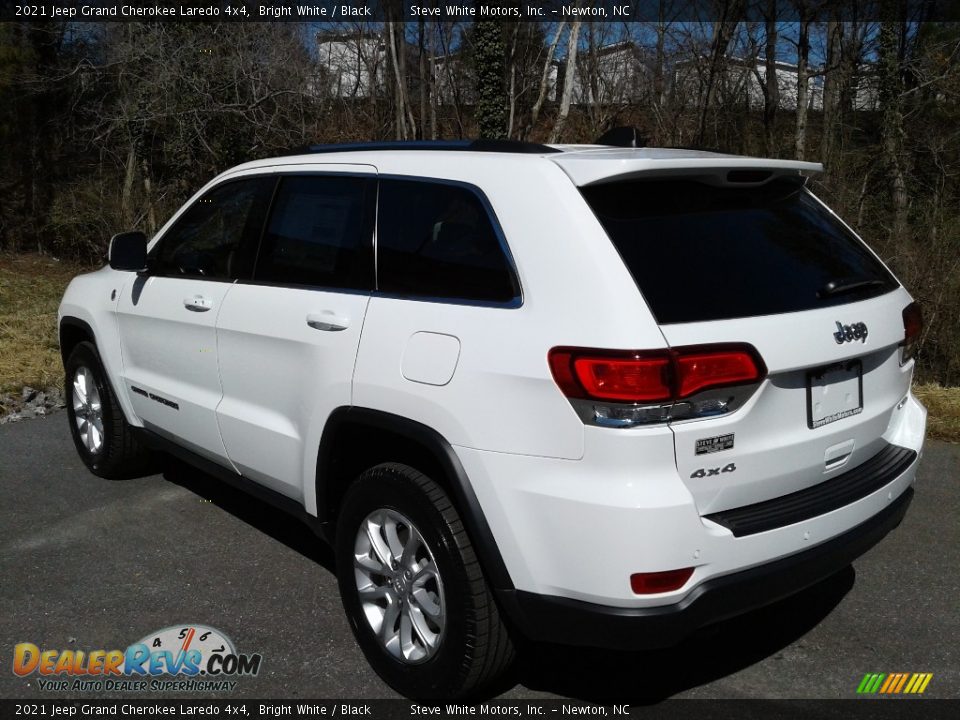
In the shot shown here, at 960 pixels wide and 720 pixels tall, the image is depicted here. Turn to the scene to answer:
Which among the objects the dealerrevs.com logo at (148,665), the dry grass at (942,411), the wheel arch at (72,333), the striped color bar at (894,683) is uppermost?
the wheel arch at (72,333)

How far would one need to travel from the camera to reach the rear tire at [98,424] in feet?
17.2

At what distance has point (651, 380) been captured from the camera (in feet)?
8.35

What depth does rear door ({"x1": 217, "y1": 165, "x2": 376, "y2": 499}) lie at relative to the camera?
3404 millimetres

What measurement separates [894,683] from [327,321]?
7.79 feet

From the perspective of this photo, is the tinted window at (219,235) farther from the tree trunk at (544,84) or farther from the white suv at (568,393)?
the tree trunk at (544,84)

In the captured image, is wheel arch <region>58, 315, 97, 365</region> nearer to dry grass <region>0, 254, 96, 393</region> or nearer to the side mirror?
the side mirror

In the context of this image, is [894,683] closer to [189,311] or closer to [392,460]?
[392,460]

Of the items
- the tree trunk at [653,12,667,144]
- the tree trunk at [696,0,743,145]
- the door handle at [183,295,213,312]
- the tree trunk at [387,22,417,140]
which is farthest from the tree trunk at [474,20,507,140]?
the door handle at [183,295,213,312]

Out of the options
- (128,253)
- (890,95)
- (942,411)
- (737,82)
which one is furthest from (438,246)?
(737,82)

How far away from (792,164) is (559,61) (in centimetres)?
2360

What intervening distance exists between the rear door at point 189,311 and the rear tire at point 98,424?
38 centimetres

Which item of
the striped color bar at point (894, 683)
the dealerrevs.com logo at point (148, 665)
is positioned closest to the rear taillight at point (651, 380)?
the striped color bar at point (894, 683)

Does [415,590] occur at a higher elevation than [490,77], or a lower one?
lower

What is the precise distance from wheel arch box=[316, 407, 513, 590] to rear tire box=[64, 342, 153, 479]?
2.08 m
